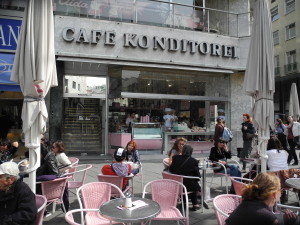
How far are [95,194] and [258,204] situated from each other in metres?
2.47

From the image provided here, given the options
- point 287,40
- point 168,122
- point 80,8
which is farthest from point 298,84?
point 80,8

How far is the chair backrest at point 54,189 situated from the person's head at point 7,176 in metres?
1.34

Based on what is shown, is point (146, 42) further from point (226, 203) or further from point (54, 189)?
point (226, 203)

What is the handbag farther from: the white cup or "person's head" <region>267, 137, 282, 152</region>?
the white cup

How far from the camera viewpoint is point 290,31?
30.3 metres

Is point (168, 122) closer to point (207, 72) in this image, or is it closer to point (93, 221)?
point (207, 72)

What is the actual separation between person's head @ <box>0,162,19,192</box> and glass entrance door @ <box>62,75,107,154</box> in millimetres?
9094

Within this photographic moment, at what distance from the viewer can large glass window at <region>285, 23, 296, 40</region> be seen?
29.8 meters

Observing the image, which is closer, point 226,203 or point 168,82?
point 226,203

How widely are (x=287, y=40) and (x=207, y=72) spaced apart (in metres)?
21.9

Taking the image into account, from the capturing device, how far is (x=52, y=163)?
4.94 meters

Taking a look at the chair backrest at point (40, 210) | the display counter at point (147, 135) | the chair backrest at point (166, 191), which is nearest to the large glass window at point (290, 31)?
the display counter at point (147, 135)

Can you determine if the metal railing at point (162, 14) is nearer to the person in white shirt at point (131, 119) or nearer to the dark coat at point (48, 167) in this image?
the person in white shirt at point (131, 119)

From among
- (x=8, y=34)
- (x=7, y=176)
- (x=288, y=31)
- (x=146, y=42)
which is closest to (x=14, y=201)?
(x=7, y=176)
